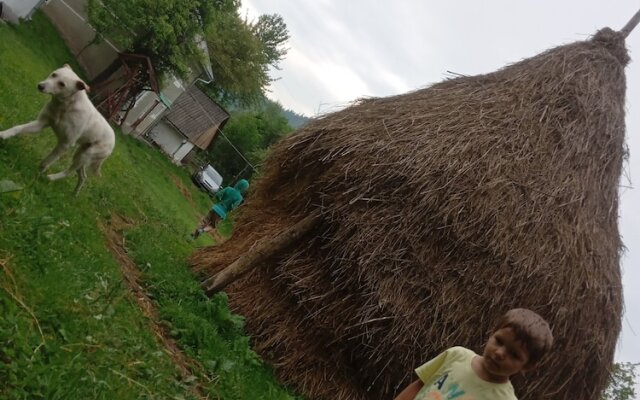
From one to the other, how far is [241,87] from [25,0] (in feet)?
69.9

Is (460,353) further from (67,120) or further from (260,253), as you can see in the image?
(67,120)

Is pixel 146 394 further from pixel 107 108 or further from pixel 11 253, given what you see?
pixel 107 108

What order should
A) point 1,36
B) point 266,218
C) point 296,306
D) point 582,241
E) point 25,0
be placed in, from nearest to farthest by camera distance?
point 582,241, point 296,306, point 266,218, point 1,36, point 25,0

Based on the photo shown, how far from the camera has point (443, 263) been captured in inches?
257

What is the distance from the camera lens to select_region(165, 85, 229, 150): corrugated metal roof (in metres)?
37.2

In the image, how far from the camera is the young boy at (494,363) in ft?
9.20

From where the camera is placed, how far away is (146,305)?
6223 mm

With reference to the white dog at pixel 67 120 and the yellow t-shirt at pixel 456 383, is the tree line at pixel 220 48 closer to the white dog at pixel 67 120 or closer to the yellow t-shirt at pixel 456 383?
the white dog at pixel 67 120

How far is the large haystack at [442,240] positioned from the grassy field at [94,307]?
90cm

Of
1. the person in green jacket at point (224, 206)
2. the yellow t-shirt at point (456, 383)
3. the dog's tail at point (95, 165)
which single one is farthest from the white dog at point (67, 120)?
the person in green jacket at point (224, 206)

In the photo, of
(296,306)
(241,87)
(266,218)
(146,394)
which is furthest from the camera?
(241,87)

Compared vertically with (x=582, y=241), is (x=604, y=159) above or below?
above

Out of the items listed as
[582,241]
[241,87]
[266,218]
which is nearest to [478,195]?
[582,241]

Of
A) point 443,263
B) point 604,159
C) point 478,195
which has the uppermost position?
point 604,159
